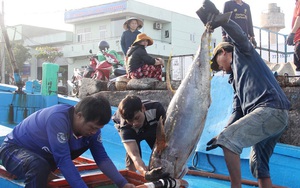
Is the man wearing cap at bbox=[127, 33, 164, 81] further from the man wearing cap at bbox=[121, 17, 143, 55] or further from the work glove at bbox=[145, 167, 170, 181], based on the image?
the work glove at bbox=[145, 167, 170, 181]

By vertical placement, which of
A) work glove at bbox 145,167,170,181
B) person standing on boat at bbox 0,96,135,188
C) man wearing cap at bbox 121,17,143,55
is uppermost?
man wearing cap at bbox 121,17,143,55

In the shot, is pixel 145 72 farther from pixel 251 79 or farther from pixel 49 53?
pixel 49 53

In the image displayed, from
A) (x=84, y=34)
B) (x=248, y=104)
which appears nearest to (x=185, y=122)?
(x=248, y=104)

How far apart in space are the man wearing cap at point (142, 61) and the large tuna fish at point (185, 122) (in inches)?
136

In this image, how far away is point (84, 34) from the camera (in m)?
33.9

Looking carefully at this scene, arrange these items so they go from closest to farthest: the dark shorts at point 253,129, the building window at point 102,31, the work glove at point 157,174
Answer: the work glove at point 157,174
the dark shorts at point 253,129
the building window at point 102,31

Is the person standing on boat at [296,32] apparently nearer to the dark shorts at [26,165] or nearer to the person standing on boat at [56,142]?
the person standing on boat at [56,142]

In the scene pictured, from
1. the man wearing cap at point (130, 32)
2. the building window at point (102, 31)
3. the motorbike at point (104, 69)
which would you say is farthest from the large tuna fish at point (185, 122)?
the building window at point (102, 31)

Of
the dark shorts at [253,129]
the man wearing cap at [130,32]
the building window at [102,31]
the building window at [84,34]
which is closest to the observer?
the dark shorts at [253,129]

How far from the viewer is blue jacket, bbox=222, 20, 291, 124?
3.10m

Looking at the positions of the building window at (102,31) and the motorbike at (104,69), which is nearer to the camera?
the motorbike at (104,69)

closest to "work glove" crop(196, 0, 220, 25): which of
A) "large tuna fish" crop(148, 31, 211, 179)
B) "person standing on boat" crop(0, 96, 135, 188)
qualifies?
"large tuna fish" crop(148, 31, 211, 179)

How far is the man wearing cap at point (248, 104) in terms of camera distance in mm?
3008

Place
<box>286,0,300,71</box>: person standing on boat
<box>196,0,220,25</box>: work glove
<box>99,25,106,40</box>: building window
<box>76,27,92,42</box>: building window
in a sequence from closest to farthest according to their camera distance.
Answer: <box>196,0,220,25</box>: work glove
<box>286,0,300,71</box>: person standing on boat
<box>99,25,106,40</box>: building window
<box>76,27,92,42</box>: building window
